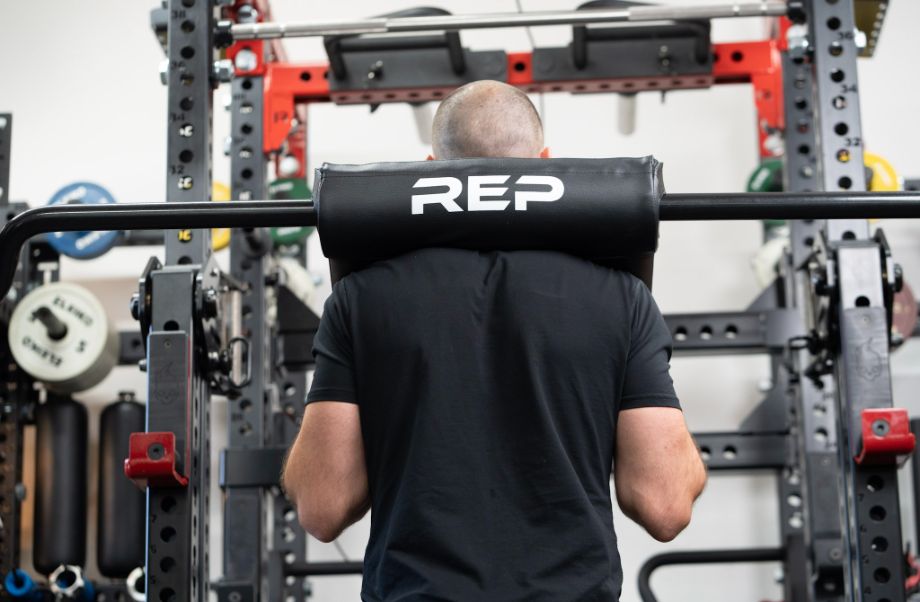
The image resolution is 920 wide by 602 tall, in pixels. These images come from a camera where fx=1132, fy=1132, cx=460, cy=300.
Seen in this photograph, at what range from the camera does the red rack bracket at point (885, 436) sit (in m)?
1.92

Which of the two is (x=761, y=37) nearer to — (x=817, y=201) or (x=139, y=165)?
(x=139, y=165)

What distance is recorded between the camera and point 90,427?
14.1ft

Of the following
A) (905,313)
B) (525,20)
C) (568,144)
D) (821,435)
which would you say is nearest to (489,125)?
(525,20)

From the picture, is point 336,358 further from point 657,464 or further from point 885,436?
point 885,436

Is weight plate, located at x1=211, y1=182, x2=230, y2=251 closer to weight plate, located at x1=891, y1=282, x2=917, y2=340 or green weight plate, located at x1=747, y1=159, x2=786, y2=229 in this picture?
green weight plate, located at x1=747, y1=159, x2=786, y2=229

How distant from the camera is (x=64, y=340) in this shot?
3.83m

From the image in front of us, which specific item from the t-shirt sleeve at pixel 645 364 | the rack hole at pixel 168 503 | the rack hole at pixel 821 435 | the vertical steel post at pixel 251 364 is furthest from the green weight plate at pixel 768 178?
the t-shirt sleeve at pixel 645 364

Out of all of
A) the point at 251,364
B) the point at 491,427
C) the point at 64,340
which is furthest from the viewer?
the point at 64,340

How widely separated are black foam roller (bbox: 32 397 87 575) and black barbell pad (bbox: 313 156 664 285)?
116 inches

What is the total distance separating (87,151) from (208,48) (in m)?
2.50

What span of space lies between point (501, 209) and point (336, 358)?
254 mm

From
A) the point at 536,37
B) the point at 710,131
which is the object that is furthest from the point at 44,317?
the point at 710,131

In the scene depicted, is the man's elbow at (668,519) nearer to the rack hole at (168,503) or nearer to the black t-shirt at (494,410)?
the black t-shirt at (494,410)

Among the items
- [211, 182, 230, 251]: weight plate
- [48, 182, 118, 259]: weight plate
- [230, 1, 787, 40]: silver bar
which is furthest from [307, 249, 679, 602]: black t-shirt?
[48, 182, 118, 259]: weight plate
